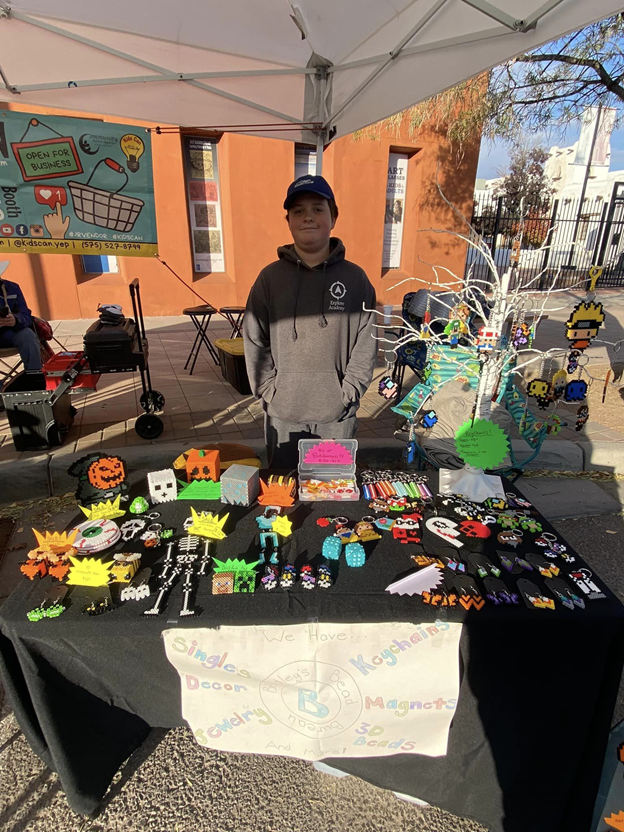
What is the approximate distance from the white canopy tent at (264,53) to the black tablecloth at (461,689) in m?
2.50

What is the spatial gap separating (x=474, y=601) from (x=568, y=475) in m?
3.17

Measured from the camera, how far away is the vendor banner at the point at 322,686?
51.2 inches

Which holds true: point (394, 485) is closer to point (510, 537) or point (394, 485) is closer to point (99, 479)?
point (510, 537)

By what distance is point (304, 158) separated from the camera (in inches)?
364

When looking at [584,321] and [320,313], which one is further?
[584,321]

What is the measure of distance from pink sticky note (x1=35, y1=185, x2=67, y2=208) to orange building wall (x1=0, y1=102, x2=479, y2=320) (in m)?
5.18

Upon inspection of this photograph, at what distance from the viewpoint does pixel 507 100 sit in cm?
726

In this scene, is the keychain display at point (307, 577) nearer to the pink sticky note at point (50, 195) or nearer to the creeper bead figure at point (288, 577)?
the creeper bead figure at point (288, 577)

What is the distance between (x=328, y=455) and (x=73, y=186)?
3.21 metres

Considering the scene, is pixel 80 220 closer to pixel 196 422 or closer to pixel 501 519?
pixel 196 422

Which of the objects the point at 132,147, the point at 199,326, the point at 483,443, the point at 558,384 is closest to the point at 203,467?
the point at 483,443

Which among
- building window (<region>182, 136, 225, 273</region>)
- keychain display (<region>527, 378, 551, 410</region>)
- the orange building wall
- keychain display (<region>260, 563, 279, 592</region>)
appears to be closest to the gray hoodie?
keychain display (<region>260, 563, 279, 592</region>)

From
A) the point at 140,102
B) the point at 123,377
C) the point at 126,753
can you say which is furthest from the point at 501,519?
the point at 123,377

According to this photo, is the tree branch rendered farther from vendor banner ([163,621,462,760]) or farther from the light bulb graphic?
vendor banner ([163,621,462,760])
